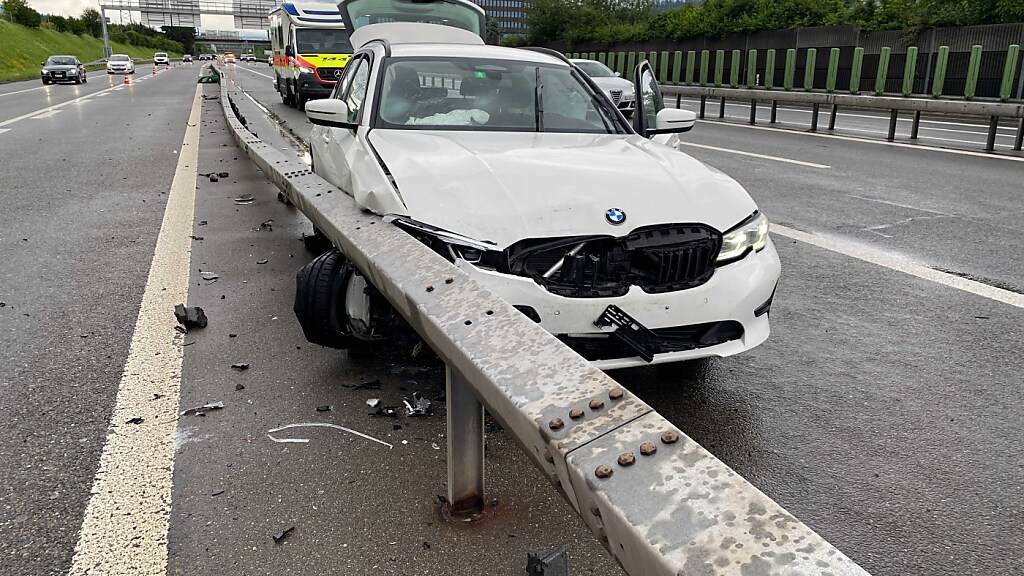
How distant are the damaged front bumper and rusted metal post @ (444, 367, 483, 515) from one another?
0.71m

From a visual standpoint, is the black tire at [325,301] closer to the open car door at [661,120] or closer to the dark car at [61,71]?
the open car door at [661,120]

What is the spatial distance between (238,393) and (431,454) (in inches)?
43.7

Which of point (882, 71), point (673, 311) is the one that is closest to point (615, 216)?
point (673, 311)

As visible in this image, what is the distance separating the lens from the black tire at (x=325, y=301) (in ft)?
12.0

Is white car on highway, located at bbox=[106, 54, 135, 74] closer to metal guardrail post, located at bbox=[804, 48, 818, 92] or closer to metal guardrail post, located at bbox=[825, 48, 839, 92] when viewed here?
metal guardrail post, located at bbox=[804, 48, 818, 92]

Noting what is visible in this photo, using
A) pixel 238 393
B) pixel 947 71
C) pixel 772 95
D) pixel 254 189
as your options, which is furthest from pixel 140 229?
pixel 947 71

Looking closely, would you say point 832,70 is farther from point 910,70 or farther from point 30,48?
point 30,48

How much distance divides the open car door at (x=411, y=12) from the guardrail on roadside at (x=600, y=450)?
23.6 ft

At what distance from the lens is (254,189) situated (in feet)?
30.3

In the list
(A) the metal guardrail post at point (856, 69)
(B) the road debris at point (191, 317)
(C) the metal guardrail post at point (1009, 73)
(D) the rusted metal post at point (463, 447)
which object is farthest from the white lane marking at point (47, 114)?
(C) the metal guardrail post at point (1009, 73)

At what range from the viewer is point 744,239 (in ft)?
11.8

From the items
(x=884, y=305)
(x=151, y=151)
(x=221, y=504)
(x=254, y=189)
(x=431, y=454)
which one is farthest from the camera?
(x=151, y=151)

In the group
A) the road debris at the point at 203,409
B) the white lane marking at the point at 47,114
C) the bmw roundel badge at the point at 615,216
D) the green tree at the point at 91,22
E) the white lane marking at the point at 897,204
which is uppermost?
the green tree at the point at 91,22

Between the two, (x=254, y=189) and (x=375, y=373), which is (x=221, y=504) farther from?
(x=254, y=189)
